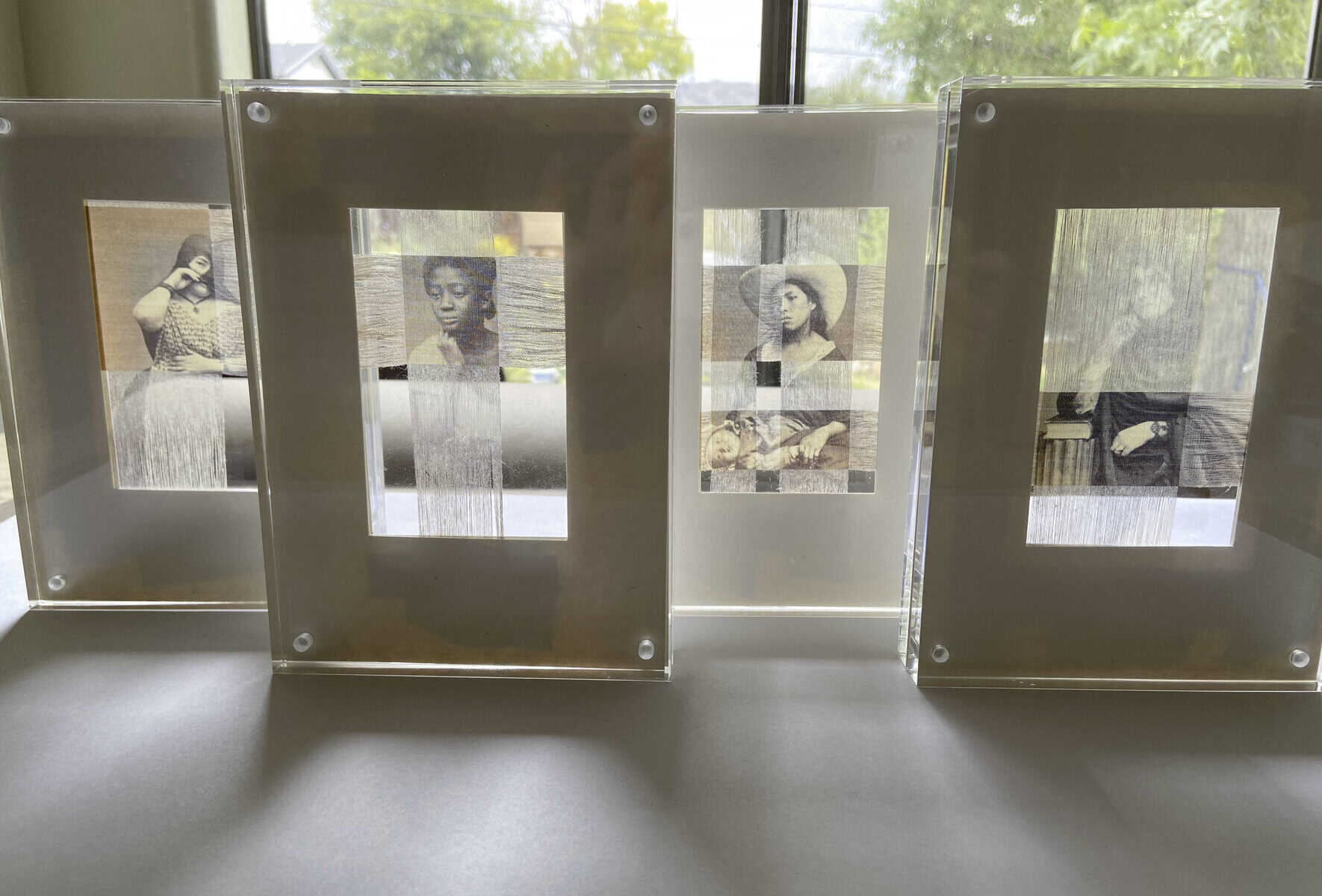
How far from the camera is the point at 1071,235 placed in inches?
39.4

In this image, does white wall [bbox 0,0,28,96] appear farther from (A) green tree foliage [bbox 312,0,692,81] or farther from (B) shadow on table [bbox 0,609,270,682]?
(B) shadow on table [bbox 0,609,270,682]

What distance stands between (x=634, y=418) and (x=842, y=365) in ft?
1.05

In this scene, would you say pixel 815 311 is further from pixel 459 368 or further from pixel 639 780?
pixel 639 780

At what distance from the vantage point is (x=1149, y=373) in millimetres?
1044

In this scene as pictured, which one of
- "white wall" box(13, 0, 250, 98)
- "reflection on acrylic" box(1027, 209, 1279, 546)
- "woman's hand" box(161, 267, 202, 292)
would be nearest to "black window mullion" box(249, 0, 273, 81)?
"white wall" box(13, 0, 250, 98)

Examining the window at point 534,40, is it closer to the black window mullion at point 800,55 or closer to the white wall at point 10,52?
the black window mullion at point 800,55

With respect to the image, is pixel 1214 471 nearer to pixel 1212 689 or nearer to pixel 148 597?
pixel 1212 689

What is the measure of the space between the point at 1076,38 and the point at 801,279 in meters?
0.58

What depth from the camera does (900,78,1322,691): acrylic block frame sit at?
975 millimetres

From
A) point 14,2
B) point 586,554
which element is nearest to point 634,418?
point 586,554

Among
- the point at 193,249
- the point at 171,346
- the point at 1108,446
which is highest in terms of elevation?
the point at 193,249

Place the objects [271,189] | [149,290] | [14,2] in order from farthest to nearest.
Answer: [14,2] < [149,290] < [271,189]

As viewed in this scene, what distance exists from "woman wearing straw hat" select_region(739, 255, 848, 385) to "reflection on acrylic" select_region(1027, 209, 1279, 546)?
0.27 m

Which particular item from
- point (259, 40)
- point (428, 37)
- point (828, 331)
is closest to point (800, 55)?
point (828, 331)
